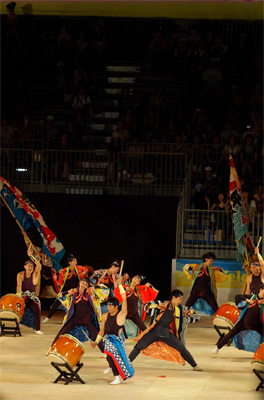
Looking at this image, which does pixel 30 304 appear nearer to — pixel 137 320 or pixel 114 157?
pixel 137 320

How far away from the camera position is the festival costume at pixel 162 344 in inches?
418

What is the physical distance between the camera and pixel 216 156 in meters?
17.4

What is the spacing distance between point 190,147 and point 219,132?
2.14 metres

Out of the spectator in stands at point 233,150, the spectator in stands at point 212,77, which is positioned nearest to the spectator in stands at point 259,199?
the spectator in stands at point 233,150

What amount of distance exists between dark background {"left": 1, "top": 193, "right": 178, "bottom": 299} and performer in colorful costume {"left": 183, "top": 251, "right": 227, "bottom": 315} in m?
2.08

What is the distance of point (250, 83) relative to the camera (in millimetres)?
19734

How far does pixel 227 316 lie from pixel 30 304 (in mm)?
3713

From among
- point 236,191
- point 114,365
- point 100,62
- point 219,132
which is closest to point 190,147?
point 219,132

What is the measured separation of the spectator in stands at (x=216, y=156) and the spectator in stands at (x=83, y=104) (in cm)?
374

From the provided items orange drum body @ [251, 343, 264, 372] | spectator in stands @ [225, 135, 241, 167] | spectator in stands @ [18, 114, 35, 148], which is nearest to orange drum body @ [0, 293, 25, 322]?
orange drum body @ [251, 343, 264, 372]

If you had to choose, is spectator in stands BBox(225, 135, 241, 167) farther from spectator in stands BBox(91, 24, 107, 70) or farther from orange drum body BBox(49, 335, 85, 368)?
orange drum body BBox(49, 335, 85, 368)

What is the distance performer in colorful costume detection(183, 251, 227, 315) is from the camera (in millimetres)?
14406

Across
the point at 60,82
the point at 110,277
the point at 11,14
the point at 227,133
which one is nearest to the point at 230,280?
the point at 110,277

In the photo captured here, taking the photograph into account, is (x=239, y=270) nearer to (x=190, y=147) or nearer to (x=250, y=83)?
(x=190, y=147)
